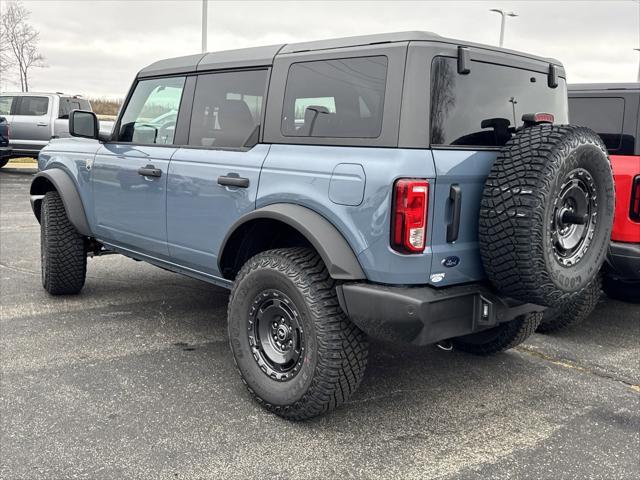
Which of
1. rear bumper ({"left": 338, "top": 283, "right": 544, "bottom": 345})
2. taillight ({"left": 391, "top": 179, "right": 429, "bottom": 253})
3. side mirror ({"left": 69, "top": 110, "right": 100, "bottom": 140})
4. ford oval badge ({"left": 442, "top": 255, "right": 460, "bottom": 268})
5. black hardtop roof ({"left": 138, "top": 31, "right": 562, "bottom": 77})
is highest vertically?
black hardtop roof ({"left": 138, "top": 31, "right": 562, "bottom": 77})

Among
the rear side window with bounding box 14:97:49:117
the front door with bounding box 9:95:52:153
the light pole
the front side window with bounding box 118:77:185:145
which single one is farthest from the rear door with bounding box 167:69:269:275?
the light pole

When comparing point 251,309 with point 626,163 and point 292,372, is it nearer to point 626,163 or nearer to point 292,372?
point 292,372

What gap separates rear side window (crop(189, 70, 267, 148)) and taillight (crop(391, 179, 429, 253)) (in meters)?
1.14

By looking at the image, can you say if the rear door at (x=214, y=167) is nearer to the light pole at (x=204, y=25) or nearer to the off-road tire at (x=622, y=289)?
the off-road tire at (x=622, y=289)

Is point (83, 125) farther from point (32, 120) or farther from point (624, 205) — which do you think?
point (32, 120)

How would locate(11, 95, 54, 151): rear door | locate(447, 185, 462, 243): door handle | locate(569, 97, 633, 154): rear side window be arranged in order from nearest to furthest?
locate(447, 185, 462, 243): door handle < locate(569, 97, 633, 154): rear side window < locate(11, 95, 54, 151): rear door

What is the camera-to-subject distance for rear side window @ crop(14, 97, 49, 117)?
51.3 feet

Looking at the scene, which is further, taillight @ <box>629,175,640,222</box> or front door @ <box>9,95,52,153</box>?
front door @ <box>9,95,52,153</box>

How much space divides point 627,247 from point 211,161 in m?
2.85

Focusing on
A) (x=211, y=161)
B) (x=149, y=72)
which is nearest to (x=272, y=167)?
(x=211, y=161)

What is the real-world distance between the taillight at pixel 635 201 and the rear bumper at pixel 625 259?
19 cm

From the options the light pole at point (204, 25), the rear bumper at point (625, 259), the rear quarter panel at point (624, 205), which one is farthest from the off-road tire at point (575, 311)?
the light pole at point (204, 25)

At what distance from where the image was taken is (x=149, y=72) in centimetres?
452

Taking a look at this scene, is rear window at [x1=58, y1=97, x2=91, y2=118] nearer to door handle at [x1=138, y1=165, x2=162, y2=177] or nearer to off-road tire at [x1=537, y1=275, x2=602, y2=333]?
door handle at [x1=138, y1=165, x2=162, y2=177]
